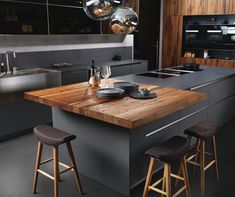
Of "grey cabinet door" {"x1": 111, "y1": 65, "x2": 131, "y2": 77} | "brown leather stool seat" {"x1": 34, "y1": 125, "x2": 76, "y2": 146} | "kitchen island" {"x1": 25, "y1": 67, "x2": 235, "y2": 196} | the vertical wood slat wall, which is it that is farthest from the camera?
the vertical wood slat wall

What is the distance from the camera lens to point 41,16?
15.9 ft

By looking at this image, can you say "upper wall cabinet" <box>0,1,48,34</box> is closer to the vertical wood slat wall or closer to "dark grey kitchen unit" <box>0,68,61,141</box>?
"dark grey kitchen unit" <box>0,68,61,141</box>

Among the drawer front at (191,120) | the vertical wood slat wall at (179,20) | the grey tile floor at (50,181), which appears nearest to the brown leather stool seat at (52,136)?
the grey tile floor at (50,181)

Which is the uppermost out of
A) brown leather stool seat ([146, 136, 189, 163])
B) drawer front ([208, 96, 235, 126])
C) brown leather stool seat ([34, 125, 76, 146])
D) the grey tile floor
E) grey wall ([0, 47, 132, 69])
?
grey wall ([0, 47, 132, 69])

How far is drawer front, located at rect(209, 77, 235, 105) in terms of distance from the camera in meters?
3.93

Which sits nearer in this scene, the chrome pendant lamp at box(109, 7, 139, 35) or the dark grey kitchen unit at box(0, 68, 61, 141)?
the chrome pendant lamp at box(109, 7, 139, 35)

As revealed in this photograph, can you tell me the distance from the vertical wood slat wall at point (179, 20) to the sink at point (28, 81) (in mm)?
3697

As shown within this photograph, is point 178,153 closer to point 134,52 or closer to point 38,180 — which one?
point 38,180

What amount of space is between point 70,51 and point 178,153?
3712 mm

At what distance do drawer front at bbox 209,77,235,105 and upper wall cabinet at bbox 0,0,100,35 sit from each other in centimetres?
292

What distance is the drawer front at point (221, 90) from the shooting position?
3932 millimetres

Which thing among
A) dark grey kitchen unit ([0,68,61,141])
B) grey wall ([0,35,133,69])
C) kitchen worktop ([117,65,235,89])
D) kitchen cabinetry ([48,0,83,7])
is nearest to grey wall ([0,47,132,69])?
grey wall ([0,35,133,69])

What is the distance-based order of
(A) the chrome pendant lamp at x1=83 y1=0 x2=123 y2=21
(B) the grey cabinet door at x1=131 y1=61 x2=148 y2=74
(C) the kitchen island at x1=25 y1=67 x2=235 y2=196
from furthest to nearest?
(B) the grey cabinet door at x1=131 y1=61 x2=148 y2=74
(A) the chrome pendant lamp at x1=83 y1=0 x2=123 y2=21
(C) the kitchen island at x1=25 y1=67 x2=235 y2=196

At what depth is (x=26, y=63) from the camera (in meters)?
4.61
